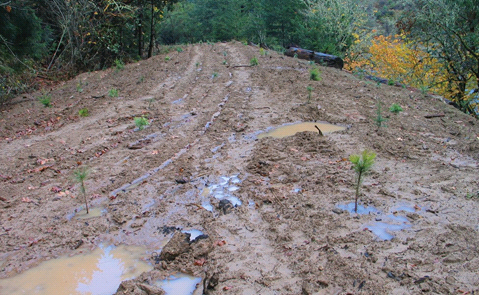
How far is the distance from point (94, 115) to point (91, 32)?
8.47 meters

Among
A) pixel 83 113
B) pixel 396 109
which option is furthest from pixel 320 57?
pixel 83 113

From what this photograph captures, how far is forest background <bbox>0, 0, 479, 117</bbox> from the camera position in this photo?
1013 cm

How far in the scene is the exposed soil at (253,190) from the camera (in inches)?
115

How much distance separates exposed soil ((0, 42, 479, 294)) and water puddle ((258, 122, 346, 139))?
21 centimetres

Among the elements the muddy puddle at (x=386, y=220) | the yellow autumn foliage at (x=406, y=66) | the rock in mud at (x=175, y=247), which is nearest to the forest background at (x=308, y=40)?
the yellow autumn foliage at (x=406, y=66)

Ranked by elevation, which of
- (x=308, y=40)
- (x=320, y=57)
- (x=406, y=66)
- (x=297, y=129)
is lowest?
(x=406, y=66)

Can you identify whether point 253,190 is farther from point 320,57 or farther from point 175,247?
point 320,57

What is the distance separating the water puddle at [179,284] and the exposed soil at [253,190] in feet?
0.25

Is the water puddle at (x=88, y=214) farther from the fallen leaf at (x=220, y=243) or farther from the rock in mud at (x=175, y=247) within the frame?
the fallen leaf at (x=220, y=243)

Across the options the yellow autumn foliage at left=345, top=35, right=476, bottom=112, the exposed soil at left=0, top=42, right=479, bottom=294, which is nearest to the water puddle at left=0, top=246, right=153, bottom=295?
the exposed soil at left=0, top=42, right=479, bottom=294

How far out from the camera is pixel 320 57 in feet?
46.6

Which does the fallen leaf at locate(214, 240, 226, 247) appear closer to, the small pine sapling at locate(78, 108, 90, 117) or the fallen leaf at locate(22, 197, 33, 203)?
the fallen leaf at locate(22, 197, 33, 203)

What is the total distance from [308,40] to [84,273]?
752 inches

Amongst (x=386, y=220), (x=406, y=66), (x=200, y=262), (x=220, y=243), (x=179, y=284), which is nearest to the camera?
(x=179, y=284)
